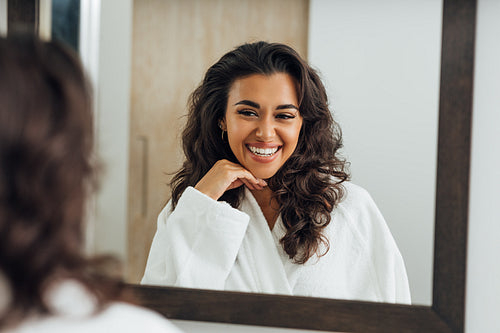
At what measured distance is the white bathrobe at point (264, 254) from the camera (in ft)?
3.22

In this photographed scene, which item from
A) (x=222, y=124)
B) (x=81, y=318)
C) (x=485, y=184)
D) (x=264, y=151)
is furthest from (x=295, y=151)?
(x=81, y=318)

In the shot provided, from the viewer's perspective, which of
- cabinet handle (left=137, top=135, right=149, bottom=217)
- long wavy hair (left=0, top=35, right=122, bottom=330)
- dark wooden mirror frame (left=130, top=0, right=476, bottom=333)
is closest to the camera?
long wavy hair (left=0, top=35, right=122, bottom=330)

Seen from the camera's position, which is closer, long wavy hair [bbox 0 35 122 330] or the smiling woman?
long wavy hair [bbox 0 35 122 330]

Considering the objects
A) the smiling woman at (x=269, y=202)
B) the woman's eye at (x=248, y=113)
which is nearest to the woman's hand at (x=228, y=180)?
the smiling woman at (x=269, y=202)

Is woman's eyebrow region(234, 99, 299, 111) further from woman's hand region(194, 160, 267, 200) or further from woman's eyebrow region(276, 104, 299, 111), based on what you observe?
woman's hand region(194, 160, 267, 200)

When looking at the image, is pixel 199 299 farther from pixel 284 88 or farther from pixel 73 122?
pixel 73 122

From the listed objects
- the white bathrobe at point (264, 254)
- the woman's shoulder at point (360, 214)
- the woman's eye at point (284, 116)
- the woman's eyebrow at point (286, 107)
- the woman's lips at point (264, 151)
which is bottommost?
the white bathrobe at point (264, 254)

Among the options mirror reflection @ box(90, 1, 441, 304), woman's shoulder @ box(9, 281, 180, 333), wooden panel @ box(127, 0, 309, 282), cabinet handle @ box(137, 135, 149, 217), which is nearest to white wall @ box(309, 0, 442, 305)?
mirror reflection @ box(90, 1, 441, 304)

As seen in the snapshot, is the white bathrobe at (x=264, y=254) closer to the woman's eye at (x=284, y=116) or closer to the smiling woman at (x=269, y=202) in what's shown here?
the smiling woman at (x=269, y=202)

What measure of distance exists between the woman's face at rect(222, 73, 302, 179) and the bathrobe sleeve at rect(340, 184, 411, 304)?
181mm

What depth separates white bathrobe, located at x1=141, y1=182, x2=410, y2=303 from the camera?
982 millimetres

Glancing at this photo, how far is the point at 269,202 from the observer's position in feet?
3.37

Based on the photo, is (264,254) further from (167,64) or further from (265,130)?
(167,64)

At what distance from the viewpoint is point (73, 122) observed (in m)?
0.50
